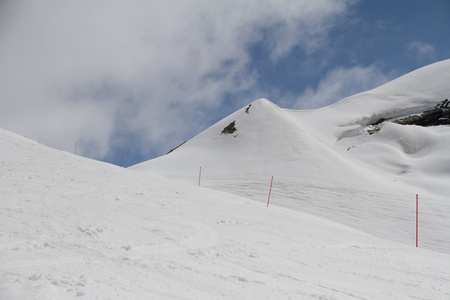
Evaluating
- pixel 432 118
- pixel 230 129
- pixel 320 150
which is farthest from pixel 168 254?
pixel 432 118

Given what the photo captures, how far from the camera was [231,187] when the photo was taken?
22203mm

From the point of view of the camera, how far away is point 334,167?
81.8ft

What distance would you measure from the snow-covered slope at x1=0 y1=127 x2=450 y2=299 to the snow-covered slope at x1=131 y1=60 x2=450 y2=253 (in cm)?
1131

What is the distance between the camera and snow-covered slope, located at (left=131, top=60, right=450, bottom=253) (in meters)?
19.2

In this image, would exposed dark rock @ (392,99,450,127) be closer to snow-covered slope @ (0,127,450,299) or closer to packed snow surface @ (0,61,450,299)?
packed snow surface @ (0,61,450,299)

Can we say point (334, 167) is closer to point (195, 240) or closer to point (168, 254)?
point (195, 240)

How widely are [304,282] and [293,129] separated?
2668 cm

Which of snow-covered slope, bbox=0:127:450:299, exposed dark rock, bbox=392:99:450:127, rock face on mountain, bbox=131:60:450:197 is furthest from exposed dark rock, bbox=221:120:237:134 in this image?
exposed dark rock, bbox=392:99:450:127

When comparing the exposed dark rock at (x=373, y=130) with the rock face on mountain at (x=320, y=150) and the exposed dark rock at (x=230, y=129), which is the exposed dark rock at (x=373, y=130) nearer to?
the rock face on mountain at (x=320, y=150)

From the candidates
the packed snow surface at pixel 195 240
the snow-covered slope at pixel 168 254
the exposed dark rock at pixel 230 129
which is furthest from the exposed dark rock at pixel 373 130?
the snow-covered slope at pixel 168 254

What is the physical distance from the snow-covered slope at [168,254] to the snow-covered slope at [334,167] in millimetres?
11305

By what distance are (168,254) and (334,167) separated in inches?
867

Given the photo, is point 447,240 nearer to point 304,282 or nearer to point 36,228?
point 304,282

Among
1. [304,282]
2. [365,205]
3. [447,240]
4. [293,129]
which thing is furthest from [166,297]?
[293,129]
